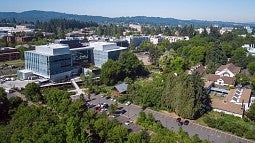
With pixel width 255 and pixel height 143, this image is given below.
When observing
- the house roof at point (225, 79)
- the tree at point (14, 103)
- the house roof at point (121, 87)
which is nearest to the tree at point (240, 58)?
the house roof at point (225, 79)

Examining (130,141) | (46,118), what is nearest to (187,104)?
(130,141)

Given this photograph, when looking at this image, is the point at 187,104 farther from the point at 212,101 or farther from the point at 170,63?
the point at 170,63

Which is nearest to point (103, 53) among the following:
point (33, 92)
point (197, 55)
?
point (197, 55)

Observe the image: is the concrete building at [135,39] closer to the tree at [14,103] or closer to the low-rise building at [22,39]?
the low-rise building at [22,39]

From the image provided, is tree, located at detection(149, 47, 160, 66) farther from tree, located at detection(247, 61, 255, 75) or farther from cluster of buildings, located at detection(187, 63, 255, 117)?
tree, located at detection(247, 61, 255, 75)

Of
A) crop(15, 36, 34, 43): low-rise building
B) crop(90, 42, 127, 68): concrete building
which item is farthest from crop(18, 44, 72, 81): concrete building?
crop(15, 36, 34, 43): low-rise building

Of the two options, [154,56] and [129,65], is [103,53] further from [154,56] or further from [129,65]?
[154,56]
